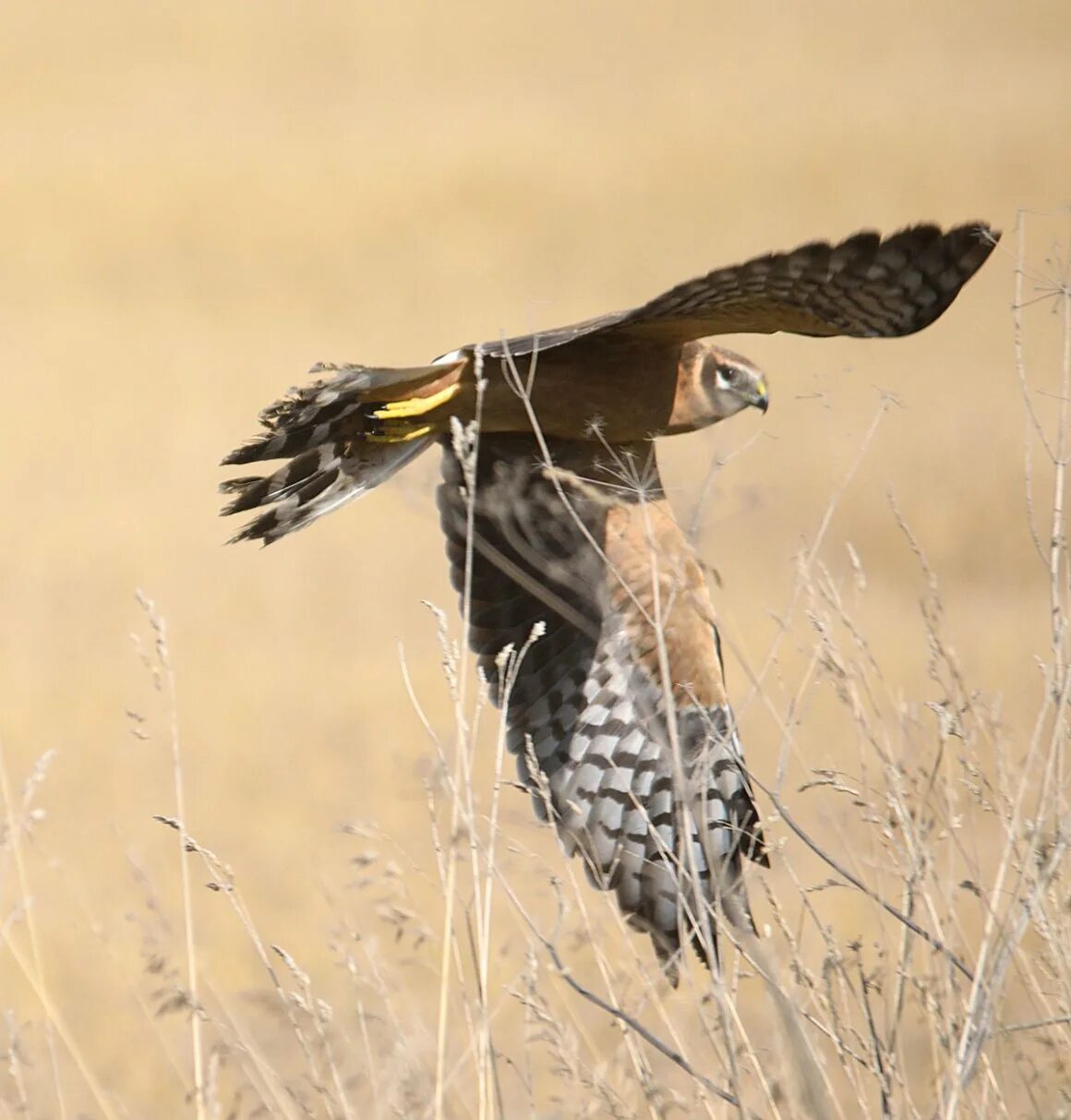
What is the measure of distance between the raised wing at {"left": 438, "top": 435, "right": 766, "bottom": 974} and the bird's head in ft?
0.45

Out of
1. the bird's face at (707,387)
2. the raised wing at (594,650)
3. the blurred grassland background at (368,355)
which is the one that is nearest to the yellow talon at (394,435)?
the blurred grassland background at (368,355)

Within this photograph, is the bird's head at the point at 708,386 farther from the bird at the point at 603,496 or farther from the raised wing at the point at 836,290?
the raised wing at the point at 836,290

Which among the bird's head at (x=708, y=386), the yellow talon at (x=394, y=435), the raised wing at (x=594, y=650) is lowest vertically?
the raised wing at (x=594, y=650)

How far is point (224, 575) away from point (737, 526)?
371 inches

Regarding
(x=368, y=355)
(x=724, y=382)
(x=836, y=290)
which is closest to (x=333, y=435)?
(x=724, y=382)

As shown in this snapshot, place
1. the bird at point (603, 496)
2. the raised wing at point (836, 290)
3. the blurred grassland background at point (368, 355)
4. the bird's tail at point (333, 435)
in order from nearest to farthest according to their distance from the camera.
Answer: the raised wing at point (836, 290) < the bird at point (603, 496) < the bird's tail at point (333, 435) < the blurred grassland background at point (368, 355)

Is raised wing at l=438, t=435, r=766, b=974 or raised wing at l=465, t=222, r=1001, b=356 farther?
raised wing at l=438, t=435, r=766, b=974

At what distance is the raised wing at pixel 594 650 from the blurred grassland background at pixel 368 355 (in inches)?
14.6

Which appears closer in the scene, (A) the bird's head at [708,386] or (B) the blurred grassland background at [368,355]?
(A) the bird's head at [708,386]

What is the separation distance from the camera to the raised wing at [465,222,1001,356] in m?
2.16

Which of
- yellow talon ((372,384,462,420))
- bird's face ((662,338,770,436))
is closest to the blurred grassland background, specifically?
yellow talon ((372,384,462,420))

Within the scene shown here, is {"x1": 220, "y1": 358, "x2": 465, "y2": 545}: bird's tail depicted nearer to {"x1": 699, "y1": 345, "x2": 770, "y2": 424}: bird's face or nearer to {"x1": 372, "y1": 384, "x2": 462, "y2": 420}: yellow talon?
{"x1": 372, "y1": 384, "x2": 462, "y2": 420}: yellow talon

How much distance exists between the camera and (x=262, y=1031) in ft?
16.0

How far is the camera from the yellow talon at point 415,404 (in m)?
2.91
